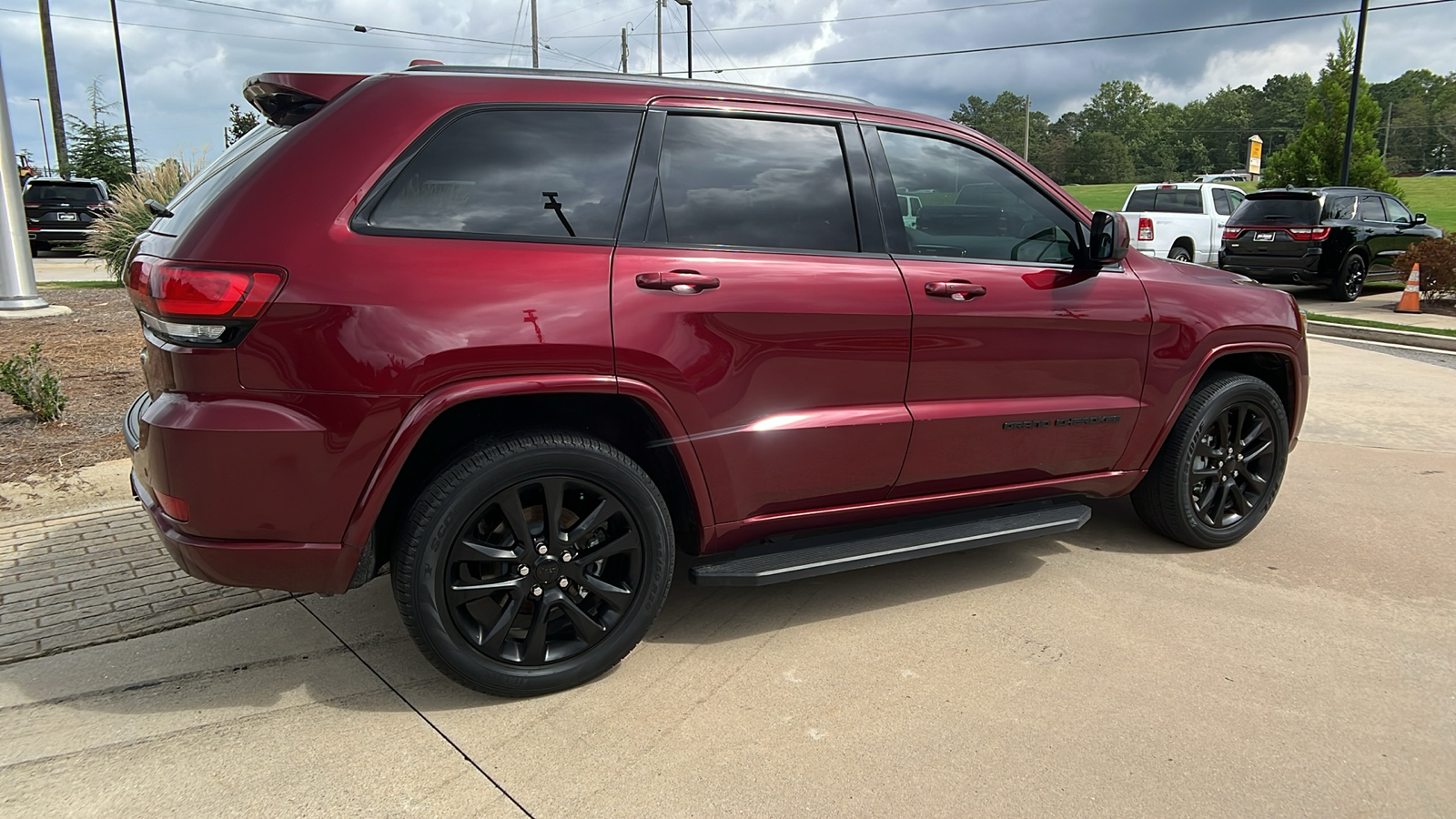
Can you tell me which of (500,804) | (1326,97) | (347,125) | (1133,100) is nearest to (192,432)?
(347,125)

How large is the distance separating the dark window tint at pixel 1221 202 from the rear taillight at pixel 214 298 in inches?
699

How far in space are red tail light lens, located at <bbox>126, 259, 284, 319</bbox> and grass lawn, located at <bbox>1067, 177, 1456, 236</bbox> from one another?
3841 centimetres

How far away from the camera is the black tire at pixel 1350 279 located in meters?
15.0

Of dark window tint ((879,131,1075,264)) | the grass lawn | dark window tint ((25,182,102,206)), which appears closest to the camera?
dark window tint ((879,131,1075,264))

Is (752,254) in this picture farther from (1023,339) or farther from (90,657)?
(90,657)

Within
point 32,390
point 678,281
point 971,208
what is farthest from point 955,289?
point 32,390

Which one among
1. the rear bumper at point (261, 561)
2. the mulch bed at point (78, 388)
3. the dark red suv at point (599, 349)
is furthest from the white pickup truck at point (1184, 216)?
the rear bumper at point (261, 561)

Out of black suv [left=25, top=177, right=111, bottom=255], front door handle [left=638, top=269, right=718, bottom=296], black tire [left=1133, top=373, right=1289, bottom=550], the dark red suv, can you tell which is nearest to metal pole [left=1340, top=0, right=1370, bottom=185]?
black tire [left=1133, top=373, right=1289, bottom=550]

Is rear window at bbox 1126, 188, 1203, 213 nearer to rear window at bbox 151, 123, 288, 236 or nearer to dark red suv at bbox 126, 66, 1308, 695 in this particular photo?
dark red suv at bbox 126, 66, 1308, 695

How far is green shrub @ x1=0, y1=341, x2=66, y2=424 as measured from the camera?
5.43m

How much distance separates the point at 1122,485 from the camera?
13.5 ft

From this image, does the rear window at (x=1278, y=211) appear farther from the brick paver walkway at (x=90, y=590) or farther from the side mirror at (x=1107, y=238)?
the brick paver walkway at (x=90, y=590)

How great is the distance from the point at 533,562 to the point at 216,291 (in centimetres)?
116

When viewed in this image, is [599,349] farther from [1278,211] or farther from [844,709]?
[1278,211]
